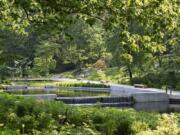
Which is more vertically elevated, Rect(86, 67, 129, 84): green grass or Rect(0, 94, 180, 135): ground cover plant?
Rect(86, 67, 129, 84): green grass

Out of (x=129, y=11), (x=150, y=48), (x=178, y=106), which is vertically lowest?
(x=178, y=106)

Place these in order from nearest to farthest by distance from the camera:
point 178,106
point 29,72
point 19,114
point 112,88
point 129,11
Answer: point 129,11, point 19,114, point 178,106, point 112,88, point 29,72

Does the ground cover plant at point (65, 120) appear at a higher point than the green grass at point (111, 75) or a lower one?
lower

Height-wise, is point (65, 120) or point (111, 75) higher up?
point (111, 75)

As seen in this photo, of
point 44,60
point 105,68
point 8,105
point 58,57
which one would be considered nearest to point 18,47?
point 58,57

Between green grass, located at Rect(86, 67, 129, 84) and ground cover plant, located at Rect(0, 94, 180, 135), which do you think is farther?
green grass, located at Rect(86, 67, 129, 84)

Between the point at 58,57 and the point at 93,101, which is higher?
the point at 58,57

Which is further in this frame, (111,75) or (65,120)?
(111,75)

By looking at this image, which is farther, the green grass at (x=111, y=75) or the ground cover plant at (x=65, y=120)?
the green grass at (x=111, y=75)

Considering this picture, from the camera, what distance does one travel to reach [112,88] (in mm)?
36469

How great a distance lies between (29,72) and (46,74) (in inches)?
89.0

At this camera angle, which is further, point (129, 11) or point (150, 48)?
point (150, 48)

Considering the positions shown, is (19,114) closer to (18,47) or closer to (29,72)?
(29,72)

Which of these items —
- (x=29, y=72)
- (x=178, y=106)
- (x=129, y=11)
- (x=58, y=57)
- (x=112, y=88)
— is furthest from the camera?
(x=58, y=57)
